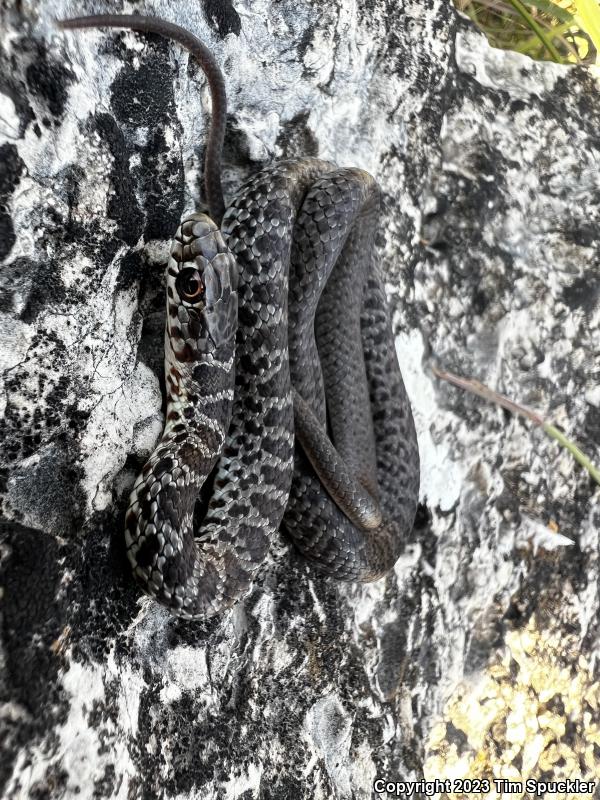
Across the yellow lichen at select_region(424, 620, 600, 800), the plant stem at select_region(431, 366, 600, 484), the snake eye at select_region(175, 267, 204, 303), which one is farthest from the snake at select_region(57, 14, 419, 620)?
the yellow lichen at select_region(424, 620, 600, 800)

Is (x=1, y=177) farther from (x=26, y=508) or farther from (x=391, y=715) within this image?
(x=391, y=715)

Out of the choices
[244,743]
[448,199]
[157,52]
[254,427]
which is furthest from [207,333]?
[448,199]

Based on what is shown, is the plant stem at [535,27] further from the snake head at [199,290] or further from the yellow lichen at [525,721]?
the yellow lichen at [525,721]

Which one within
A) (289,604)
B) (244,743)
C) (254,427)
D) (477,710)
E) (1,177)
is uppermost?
(1,177)

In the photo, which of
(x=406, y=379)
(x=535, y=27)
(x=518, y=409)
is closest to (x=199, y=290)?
(x=406, y=379)

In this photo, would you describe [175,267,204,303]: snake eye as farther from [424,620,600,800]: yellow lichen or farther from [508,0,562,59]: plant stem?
[508,0,562,59]: plant stem

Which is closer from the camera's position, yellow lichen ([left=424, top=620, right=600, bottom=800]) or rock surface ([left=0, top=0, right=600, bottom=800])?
rock surface ([left=0, top=0, right=600, bottom=800])
